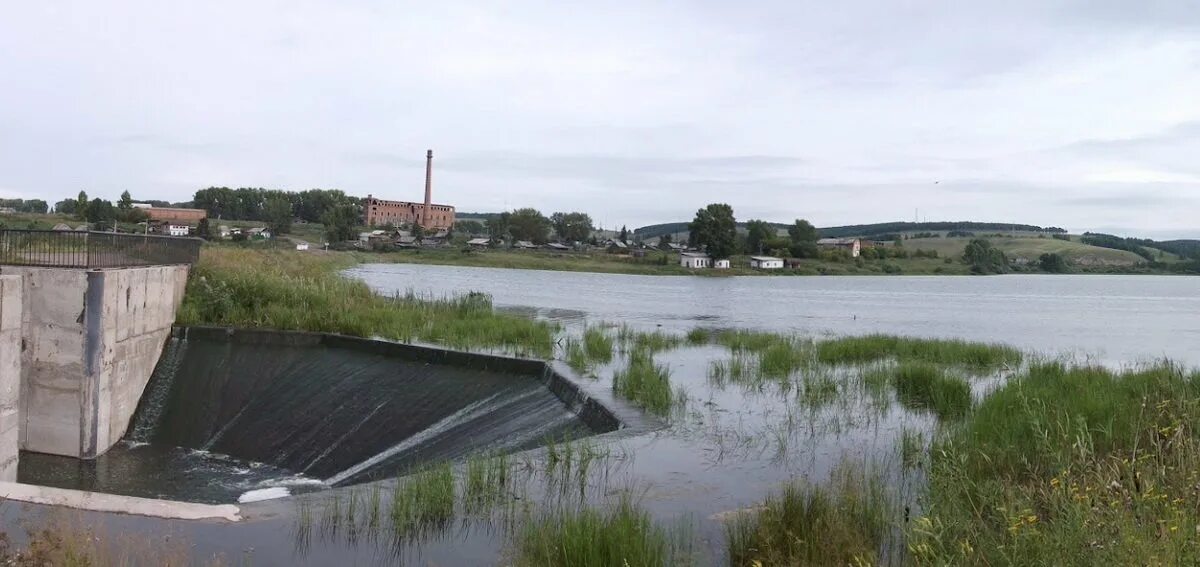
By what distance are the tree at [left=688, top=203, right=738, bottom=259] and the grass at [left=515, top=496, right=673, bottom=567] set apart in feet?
324

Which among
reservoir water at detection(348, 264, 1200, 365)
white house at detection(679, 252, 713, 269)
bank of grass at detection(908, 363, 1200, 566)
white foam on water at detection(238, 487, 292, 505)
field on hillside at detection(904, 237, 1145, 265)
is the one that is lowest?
white foam on water at detection(238, 487, 292, 505)

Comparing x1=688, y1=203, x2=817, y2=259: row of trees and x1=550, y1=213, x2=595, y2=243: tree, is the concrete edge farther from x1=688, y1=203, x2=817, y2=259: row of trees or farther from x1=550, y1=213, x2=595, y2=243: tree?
x1=550, y1=213, x2=595, y2=243: tree

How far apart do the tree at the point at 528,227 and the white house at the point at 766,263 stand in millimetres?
42736

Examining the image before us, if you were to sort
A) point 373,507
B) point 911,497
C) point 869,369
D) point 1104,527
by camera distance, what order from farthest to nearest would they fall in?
point 869,369 < point 911,497 < point 373,507 < point 1104,527

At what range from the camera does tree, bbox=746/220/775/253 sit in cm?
11938

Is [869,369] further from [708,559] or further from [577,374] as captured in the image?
[708,559]

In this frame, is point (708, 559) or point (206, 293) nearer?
point (708, 559)

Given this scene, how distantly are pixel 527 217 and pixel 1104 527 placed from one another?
13962 centimetres

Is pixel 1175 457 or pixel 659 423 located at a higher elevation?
pixel 1175 457

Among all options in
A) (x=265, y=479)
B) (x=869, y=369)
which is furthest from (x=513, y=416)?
(x=869, y=369)

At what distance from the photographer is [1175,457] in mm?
5910

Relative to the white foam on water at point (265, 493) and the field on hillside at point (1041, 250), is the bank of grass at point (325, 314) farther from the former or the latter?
the field on hillside at point (1041, 250)

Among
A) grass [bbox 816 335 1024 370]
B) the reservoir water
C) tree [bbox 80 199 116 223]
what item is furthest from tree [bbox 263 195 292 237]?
grass [bbox 816 335 1024 370]

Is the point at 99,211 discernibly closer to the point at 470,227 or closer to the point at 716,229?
the point at 716,229
